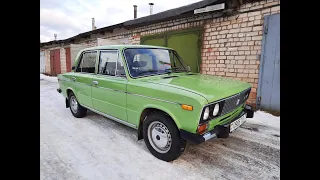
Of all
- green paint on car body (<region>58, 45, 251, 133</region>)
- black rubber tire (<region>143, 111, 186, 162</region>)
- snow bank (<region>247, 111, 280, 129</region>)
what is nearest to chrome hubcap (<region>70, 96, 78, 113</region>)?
green paint on car body (<region>58, 45, 251, 133</region>)

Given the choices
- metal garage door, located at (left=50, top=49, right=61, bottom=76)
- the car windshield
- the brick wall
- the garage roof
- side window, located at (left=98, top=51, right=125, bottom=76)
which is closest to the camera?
the car windshield

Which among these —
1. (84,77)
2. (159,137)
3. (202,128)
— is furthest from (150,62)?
(84,77)

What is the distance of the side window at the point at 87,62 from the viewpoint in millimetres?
3924

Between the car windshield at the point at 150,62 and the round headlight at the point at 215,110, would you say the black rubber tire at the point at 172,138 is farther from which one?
the car windshield at the point at 150,62

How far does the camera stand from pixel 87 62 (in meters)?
4.18

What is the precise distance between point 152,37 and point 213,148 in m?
5.57

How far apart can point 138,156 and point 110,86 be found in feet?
4.31

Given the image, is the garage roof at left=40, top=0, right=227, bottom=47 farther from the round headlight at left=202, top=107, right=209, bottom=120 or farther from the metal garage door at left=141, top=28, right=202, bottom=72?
the round headlight at left=202, top=107, right=209, bottom=120

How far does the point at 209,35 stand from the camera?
5.80 metres

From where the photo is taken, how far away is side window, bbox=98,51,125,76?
3209 mm

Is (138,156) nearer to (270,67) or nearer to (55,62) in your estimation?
(270,67)

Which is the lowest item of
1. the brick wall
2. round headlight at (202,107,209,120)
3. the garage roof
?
round headlight at (202,107,209,120)

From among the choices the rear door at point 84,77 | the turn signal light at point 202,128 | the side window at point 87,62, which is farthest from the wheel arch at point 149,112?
the side window at point 87,62
